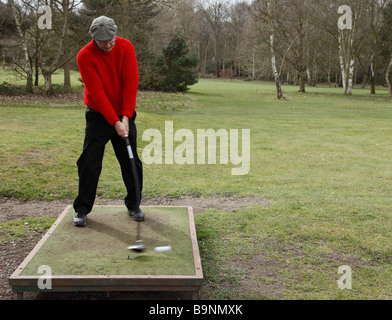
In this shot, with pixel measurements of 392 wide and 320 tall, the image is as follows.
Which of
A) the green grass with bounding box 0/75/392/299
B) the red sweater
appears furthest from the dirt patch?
the red sweater

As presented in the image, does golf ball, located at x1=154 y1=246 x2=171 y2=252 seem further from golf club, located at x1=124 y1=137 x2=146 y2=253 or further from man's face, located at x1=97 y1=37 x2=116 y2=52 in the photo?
man's face, located at x1=97 y1=37 x2=116 y2=52

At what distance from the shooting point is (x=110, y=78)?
454cm

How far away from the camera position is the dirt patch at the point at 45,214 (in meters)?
3.80

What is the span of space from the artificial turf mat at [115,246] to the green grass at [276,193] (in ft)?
1.32

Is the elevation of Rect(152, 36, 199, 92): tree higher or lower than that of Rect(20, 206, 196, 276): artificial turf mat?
higher

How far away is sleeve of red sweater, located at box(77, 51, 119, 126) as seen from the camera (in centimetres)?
438

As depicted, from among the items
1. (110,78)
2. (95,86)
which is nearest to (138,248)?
(95,86)

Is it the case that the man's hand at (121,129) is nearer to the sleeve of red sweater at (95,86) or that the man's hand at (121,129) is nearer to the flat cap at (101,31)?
the sleeve of red sweater at (95,86)

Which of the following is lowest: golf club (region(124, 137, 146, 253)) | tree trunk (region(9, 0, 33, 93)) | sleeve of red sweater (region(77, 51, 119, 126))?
golf club (region(124, 137, 146, 253))

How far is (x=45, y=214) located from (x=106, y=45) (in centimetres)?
287

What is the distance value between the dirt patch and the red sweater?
68.3 inches

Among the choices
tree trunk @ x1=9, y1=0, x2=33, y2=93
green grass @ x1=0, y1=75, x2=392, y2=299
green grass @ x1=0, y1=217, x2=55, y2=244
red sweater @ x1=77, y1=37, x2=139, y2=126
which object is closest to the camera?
green grass @ x1=0, y1=75, x2=392, y2=299

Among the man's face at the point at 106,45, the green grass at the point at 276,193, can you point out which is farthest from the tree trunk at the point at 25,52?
the man's face at the point at 106,45

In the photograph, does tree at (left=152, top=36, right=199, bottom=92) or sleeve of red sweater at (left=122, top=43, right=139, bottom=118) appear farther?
tree at (left=152, top=36, right=199, bottom=92)
